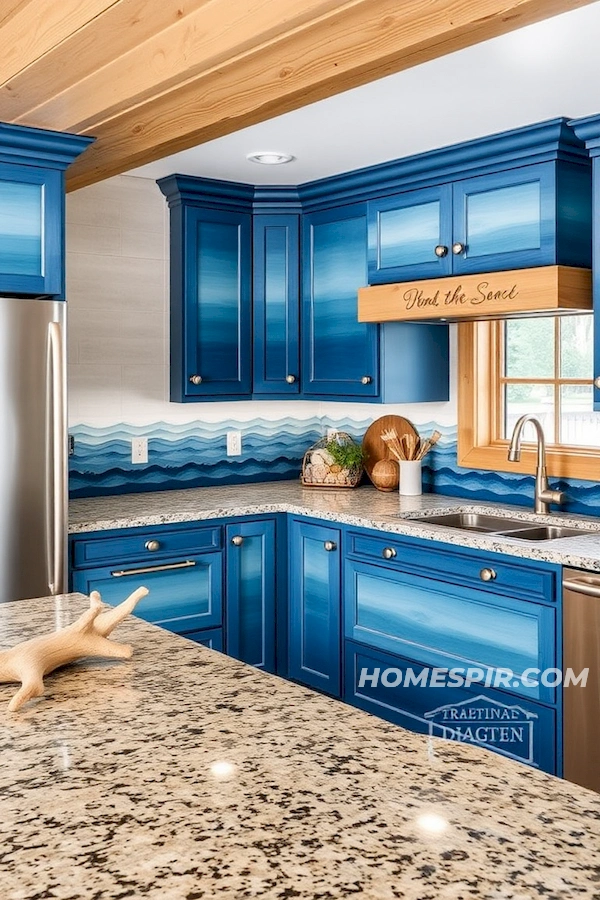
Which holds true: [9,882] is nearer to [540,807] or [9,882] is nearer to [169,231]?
[540,807]

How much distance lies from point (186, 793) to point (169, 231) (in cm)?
343

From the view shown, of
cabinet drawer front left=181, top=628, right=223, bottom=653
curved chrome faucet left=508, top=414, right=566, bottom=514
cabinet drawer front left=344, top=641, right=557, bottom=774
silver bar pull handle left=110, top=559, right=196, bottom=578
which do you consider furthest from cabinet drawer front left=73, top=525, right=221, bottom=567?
curved chrome faucet left=508, top=414, right=566, bottom=514

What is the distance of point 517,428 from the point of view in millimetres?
3529

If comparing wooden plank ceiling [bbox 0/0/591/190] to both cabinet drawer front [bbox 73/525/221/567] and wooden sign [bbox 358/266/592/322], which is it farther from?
cabinet drawer front [bbox 73/525/221/567]

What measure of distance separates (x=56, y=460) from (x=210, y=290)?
144 centimetres

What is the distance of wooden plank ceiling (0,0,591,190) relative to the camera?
192 cm

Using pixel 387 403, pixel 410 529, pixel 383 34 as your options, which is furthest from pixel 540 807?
pixel 387 403

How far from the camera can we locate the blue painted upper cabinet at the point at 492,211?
3271 millimetres

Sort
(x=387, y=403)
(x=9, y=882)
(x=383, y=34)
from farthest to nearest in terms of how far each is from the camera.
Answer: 1. (x=387, y=403)
2. (x=383, y=34)
3. (x=9, y=882)

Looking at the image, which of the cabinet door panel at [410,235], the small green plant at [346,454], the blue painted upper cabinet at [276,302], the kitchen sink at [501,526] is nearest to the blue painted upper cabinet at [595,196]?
the kitchen sink at [501,526]

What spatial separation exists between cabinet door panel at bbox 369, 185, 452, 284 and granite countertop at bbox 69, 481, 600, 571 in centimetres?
91

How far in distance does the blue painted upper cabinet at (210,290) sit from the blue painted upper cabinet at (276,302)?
0.15ft

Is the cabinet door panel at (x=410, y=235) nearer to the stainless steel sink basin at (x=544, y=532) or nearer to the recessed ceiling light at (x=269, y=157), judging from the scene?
the recessed ceiling light at (x=269, y=157)

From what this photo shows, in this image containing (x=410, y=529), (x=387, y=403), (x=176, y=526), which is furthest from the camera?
(x=387, y=403)
